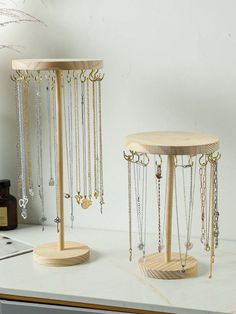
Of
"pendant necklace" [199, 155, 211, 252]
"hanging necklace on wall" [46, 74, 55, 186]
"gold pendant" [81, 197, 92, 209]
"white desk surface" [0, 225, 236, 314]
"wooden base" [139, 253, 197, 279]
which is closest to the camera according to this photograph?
"white desk surface" [0, 225, 236, 314]

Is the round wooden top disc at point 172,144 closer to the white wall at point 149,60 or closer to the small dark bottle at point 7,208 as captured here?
the white wall at point 149,60

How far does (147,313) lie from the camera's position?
1.48 m

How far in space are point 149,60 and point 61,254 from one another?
0.56m

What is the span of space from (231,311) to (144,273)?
0.88 feet

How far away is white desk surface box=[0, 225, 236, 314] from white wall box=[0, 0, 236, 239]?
0.75 feet

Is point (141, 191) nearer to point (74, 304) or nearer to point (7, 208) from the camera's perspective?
point (7, 208)

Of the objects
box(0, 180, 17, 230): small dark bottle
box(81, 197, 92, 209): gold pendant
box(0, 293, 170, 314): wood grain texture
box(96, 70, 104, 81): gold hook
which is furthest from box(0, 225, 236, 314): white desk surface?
box(96, 70, 104, 81): gold hook

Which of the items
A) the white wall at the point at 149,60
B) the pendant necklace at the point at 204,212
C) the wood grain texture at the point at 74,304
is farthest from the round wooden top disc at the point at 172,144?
the wood grain texture at the point at 74,304

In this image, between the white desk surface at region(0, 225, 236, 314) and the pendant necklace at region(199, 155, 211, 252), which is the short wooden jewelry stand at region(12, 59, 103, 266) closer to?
the white desk surface at region(0, 225, 236, 314)

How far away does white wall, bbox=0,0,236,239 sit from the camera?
1808 mm

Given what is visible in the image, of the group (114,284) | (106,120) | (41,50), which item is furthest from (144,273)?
(41,50)

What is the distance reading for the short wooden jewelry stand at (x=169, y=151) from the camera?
1.52m

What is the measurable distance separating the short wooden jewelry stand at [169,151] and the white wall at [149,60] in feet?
0.66

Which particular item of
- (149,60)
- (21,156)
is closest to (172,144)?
(149,60)
